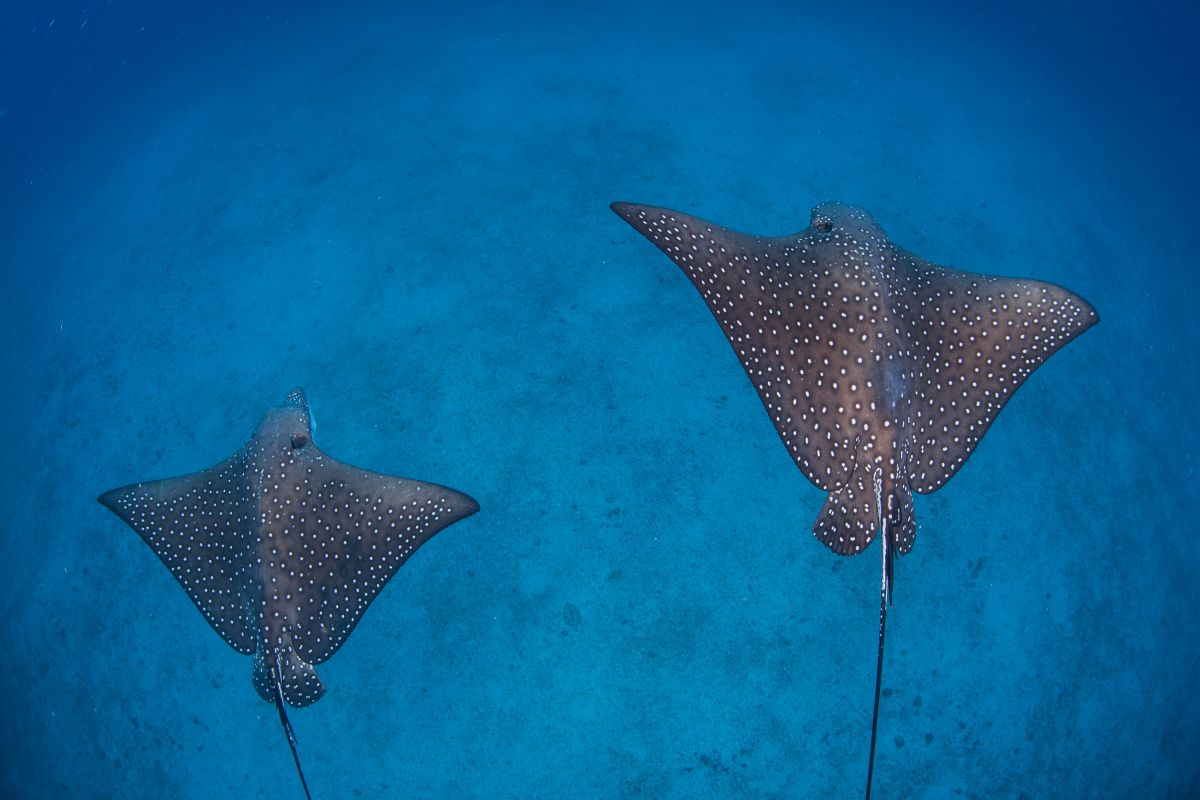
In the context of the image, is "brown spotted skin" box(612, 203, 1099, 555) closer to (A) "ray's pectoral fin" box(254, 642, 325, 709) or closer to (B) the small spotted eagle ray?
(B) the small spotted eagle ray

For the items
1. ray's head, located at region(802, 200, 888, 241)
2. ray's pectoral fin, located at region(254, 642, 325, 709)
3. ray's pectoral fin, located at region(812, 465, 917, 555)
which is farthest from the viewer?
ray's head, located at region(802, 200, 888, 241)

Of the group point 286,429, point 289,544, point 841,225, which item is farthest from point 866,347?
point 286,429

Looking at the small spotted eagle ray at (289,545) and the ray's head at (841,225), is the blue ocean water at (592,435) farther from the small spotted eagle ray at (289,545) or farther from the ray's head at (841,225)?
the ray's head at (841,225)

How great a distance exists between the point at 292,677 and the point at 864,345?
2674mm

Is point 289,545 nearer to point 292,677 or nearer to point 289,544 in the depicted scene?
point 289,544

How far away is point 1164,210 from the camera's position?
18.1 feet

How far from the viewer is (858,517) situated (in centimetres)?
252

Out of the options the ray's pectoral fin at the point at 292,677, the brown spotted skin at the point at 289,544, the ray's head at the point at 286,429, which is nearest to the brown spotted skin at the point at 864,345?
the brown spotted skin at the point at 289,544

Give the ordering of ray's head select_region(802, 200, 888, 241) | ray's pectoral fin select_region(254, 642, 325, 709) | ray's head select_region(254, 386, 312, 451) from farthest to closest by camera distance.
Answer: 1. ray's head select_region(254, 386, 312, 451)
2. ray's head select_region(802, 200, 888, 241)
3. ray's pectoral fin select_region(254, 642, 325, 709)

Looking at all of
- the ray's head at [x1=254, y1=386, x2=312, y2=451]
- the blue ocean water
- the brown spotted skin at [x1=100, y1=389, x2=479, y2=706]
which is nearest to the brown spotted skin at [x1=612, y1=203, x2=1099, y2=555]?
the blue ocean water

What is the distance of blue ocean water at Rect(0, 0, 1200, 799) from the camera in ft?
10.6

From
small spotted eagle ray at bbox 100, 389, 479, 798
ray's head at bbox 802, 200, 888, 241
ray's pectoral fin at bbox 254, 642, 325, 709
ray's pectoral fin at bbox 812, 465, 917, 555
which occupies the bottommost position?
ray's pectoral fin at bbox 254, 642, 325, 709

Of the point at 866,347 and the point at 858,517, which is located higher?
the point at 866,347

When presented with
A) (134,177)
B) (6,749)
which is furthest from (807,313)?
(134,177)
